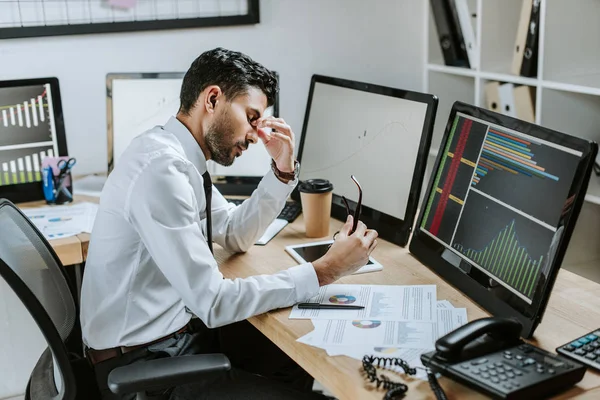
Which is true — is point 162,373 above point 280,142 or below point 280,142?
below

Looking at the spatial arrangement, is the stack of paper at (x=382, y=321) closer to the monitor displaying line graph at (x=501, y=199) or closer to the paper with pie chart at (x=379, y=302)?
the paper with pie chart at (x=379, y=302)

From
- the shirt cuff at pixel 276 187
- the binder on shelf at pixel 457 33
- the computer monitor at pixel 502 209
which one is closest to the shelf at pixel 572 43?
the binder on shelf at pixel 457 33

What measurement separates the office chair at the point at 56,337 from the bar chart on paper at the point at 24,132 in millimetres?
713

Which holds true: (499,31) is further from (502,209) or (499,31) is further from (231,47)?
(502,209)

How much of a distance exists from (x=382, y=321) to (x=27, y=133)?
1.47 meters

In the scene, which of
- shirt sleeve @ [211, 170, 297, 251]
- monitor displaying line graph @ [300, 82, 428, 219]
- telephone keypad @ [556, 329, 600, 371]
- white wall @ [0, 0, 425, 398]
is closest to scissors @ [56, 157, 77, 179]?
white wall @ [0, 0, 425, 398]

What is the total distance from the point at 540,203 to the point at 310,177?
100cm

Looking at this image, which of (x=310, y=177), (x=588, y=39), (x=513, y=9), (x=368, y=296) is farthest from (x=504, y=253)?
(x=513, y=9)

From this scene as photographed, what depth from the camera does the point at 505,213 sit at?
5.27 ft

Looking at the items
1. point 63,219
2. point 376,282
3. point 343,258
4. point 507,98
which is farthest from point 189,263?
point 507,98

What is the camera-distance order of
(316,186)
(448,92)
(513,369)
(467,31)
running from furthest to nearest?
(448,92), (467,31), (316,186), (513,369)

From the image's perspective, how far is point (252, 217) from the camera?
202cm

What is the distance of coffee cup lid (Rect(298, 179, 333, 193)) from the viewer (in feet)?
6.84

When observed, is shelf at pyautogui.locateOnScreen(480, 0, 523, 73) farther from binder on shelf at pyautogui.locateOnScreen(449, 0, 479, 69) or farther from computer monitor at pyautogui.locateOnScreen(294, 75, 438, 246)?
computer monitor at pyautogui.locateOnScreen(294, 75, 438, 246)
